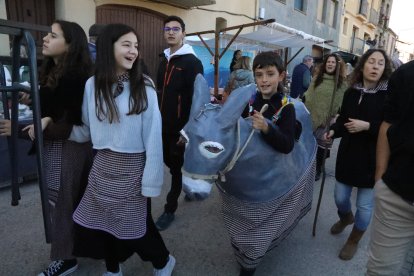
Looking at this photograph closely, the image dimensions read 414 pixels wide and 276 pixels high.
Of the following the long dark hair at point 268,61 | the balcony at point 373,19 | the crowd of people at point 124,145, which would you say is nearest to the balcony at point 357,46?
the balcony at point 373,19

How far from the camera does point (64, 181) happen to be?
2082mm

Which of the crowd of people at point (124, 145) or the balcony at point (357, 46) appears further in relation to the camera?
the balcony at point (357, 46)

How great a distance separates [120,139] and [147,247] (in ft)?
2.44

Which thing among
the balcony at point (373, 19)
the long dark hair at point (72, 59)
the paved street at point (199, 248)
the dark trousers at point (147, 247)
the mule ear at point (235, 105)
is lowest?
the paved street at point (199, 248)

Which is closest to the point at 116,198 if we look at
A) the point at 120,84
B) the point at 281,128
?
the point at 120,84

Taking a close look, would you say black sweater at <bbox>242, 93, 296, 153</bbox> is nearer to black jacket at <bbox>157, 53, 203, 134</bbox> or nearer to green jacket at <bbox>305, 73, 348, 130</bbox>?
black jacket at <bbox>157, 53, 203, 134</bbox>

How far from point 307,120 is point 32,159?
319 centimetres

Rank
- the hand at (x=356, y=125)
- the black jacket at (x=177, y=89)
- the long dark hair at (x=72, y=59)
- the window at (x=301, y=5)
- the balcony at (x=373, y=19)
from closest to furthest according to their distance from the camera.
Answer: the long dark hair at (x=72, y=59) → the hand at (x=356, y=125) → the black jacket at (x=177, y=89) → the window at (x=301, y=5) → the balcony at (x=373, y=19)

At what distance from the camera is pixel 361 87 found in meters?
2.67

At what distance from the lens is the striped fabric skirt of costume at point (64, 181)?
206 cm

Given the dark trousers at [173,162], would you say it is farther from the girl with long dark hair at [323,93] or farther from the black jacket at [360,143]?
the girl with long dark hair at [323,93]

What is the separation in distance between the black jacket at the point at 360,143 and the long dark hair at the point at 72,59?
6.71 ft

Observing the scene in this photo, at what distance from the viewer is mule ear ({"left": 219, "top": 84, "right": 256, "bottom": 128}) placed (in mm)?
1616

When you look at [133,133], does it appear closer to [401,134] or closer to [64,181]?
[64,181]
